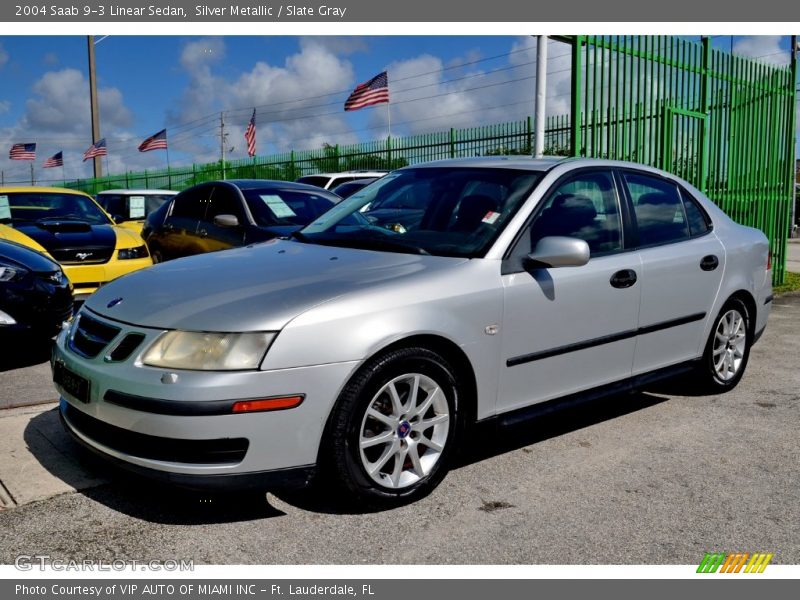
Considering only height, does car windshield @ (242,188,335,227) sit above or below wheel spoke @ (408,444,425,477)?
above

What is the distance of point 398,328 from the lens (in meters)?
3.35

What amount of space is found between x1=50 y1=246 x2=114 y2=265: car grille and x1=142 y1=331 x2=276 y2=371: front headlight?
16.4 ft

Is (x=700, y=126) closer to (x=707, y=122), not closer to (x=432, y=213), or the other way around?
(x=707, y=122)

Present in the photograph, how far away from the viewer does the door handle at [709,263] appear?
499 cm

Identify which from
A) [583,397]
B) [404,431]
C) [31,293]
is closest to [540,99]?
[583,397]

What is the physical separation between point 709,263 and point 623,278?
0.99 metres

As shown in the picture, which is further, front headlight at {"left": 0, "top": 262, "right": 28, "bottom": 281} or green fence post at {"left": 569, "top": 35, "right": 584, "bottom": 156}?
green fence post at {"left": 569, "top": 35, "right": 584, "bottom": 156}

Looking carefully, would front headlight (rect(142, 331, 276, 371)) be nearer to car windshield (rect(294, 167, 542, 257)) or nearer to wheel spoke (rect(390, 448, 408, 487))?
wheel spoke (rect(390, 448, 408, 487))

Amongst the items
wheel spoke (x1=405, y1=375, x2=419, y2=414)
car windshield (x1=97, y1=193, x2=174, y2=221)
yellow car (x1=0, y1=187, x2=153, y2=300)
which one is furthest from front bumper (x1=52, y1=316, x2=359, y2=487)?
car windshield (x1=97, y1=193, x2=174, y2=221)

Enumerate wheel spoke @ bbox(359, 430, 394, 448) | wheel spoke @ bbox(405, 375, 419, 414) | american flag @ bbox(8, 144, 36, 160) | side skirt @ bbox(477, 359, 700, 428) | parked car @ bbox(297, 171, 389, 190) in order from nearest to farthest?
1. wheel spoke @ bbox(359, 430, 394, 448)
2. wheel spoke @ bbox(405, 375, 419, 414)
3. side skirt @ bbox(477, 359, 700, 428)
4. parked car @ bbox(297, 171, 389, 190)
5. american flag @ bbox(8, 144, 36, 160)

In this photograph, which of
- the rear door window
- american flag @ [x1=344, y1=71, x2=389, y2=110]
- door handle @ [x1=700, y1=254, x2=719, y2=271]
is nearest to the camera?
the rear door window

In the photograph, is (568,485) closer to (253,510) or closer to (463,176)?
(253,510)

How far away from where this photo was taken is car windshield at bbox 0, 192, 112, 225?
8.75m

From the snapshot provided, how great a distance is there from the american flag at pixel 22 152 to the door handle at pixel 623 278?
2862 cm
